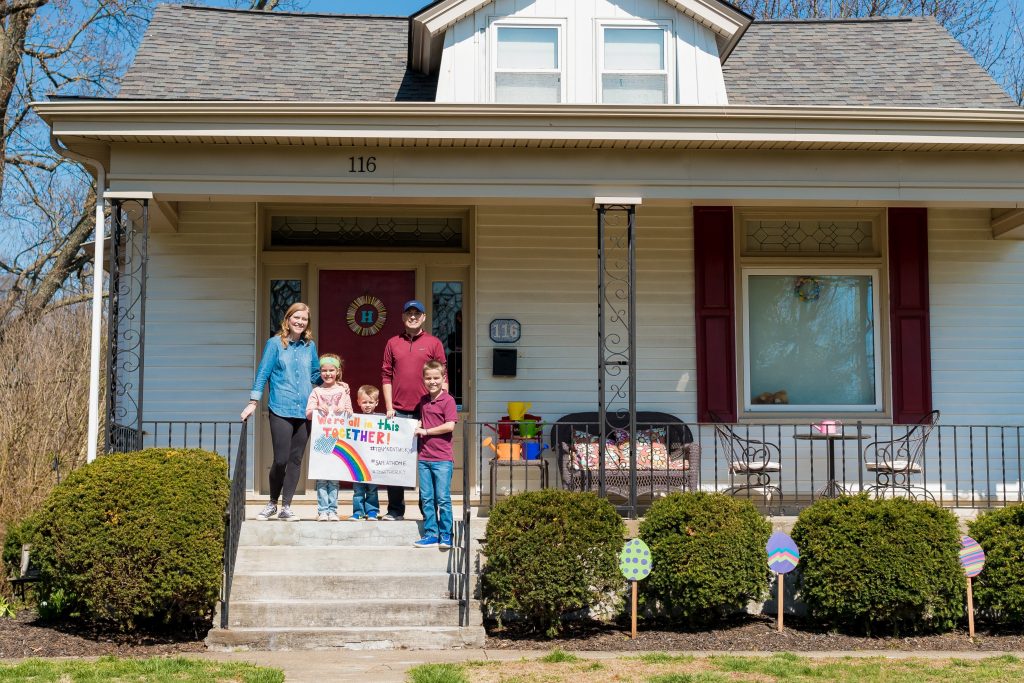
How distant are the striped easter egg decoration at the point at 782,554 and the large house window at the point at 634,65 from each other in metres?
4.64

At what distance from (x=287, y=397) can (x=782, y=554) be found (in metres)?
3.85

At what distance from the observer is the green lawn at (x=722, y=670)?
6257 mm

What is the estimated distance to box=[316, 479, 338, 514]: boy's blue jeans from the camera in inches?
328

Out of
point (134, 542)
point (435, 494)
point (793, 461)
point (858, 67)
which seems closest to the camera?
point (134, 542)

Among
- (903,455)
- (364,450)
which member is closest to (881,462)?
(903,455)

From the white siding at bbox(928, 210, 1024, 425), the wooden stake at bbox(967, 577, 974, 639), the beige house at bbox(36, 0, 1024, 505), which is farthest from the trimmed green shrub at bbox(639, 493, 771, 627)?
the white siding at bbox(928, 210, 1024, 425)

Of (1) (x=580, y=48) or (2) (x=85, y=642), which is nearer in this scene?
(2) (x=85, y=642)

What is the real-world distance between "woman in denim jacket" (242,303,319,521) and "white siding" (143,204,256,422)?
2.28m

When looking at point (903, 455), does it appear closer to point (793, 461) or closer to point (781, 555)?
point (793, 461)

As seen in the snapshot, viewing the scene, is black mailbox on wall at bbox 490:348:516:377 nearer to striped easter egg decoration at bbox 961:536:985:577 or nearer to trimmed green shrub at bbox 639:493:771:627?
trimmed green shrub at bbox 639:493:771:627

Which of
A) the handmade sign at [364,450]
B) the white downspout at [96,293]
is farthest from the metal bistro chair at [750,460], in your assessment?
the white downspout at [96,293]

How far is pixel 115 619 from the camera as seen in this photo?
7.10 meters

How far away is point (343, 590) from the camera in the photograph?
763 centimetres

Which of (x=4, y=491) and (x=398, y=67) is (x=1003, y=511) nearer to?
(x=398, y=67)
